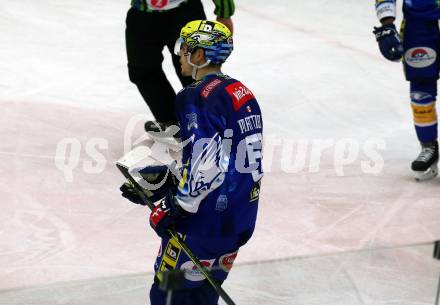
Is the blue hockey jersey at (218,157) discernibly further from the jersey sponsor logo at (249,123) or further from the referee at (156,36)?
the referee at (156,36)

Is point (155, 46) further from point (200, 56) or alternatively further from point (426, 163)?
point (200, 56)

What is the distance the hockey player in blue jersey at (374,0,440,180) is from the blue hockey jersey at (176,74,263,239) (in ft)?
7.26

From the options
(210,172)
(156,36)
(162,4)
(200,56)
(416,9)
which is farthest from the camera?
(156,36)

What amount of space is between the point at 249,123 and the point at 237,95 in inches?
3.8

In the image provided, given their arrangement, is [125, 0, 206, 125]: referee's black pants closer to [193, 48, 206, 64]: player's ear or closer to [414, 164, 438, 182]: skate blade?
[414, 164, 438, 182]: skate blade

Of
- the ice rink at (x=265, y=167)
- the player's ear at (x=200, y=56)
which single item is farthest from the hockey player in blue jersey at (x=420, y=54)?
the player's ear at (x=200, y=56)

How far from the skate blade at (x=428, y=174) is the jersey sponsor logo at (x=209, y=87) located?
2.58 meters

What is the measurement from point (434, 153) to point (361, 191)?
0.52m

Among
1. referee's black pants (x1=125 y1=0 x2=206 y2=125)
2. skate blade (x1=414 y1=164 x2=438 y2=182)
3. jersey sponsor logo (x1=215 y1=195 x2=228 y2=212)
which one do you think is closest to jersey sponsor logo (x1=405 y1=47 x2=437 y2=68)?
skate blade (x1=414 y1=164 x2=438 y2=182)

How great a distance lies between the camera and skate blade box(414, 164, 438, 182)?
5.14 meters

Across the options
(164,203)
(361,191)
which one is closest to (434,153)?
(361,191)

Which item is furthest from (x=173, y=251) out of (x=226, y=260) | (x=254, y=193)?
(x=254, y=193)

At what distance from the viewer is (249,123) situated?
9.32ft

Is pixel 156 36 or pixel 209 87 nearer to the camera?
pixel 209 87
